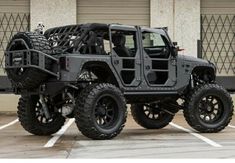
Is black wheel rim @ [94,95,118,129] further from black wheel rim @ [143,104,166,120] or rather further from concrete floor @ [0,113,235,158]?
black wheel rim @ [143,104,166,120]

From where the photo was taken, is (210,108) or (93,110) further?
(210,108)

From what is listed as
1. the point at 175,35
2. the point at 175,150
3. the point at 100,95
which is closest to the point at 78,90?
the point at 100,95

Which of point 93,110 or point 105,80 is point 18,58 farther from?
point 105,80

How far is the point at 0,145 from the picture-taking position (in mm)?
9977

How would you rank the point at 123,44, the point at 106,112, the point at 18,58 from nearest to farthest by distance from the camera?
the point at 18,58 < the point at 106,112 < the point at 123,44

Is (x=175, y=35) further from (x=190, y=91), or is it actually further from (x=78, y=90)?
(x=78, y=90)

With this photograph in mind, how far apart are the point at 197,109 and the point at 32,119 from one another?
3.47m

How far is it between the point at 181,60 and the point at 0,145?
4455mm

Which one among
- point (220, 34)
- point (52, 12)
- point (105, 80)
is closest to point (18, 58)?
point (105, 80)

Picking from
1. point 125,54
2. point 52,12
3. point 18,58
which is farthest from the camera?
point 52,12

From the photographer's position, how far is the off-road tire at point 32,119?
38.1ft

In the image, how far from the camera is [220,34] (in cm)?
2072

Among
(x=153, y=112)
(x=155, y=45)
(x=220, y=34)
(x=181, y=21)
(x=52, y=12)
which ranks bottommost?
(x=153, y=112)

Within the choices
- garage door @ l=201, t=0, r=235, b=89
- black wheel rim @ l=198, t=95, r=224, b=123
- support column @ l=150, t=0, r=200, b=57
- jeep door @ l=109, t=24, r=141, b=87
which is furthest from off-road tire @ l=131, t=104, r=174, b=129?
garage door @ l=201, t=0, r=235, b=89
